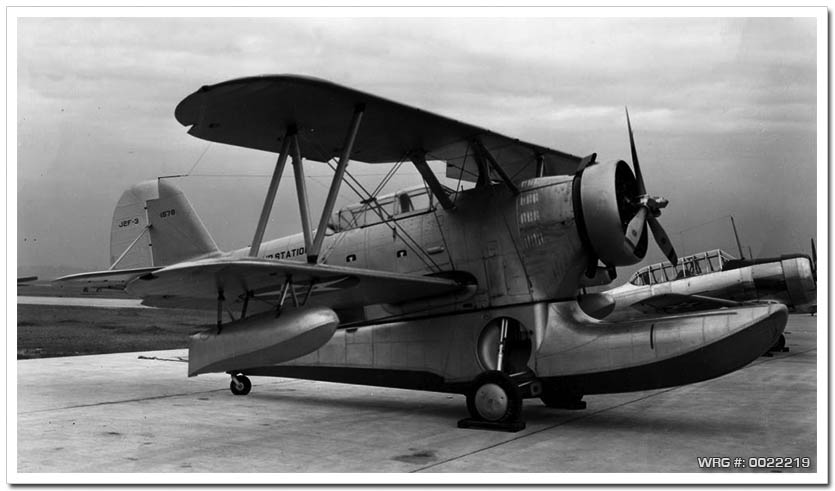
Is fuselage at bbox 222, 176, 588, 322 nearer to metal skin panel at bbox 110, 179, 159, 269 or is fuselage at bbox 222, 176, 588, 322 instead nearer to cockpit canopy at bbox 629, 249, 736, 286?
metal skin panel at bbox 110, 179, 159, 269

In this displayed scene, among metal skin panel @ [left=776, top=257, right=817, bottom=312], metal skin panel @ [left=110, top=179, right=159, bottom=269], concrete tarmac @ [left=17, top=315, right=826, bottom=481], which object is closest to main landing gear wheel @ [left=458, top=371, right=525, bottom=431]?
concrete tarmac @ [left=17, top=315, right=826, bottom=481]

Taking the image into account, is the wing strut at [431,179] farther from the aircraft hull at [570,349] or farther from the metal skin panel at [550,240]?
the aircraft hull at [570,349]

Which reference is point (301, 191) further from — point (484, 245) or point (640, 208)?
point (640, 208)

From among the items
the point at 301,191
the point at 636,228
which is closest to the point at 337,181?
the point at 301,191

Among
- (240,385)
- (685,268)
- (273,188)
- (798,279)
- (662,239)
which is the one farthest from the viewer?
(685,268)

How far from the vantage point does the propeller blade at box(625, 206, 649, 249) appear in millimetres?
8023

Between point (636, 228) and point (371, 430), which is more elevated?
point (636, 228)

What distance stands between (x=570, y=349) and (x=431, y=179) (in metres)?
2.65

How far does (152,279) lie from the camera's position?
739 centimetres

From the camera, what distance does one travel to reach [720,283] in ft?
59.6

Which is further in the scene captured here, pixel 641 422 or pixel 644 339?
pixel 641 422

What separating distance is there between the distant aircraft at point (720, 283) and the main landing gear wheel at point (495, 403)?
29.4 ft

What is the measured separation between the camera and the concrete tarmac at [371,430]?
634 centimetres
